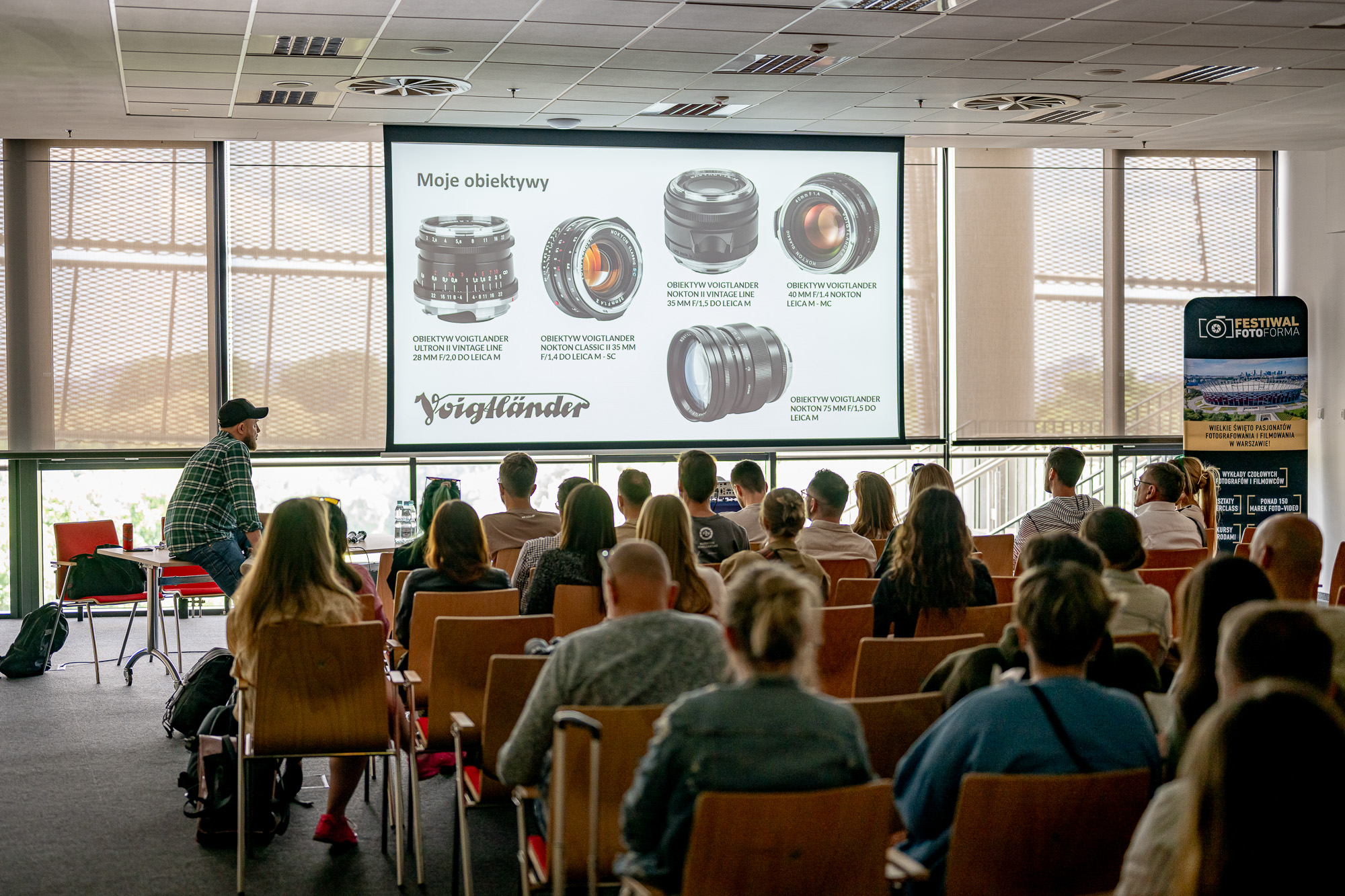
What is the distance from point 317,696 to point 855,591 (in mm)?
2232

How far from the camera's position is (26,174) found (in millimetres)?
9422

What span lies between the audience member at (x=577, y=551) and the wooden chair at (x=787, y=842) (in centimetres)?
231

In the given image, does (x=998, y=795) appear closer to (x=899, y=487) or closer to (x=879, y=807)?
(x=879, y=807)

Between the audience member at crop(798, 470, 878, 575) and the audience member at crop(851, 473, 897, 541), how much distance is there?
0.50m

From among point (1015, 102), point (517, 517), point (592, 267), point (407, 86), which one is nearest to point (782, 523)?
point (517, 517)

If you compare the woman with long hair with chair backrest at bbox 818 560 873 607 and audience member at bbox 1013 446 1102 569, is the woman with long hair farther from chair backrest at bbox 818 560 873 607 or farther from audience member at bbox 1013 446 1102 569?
audience member at bbox 1013 446 1102 569

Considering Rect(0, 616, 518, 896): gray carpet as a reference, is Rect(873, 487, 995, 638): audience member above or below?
above

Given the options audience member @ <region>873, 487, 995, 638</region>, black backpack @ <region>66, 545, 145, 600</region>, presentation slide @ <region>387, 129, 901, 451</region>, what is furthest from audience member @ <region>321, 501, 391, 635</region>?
presentation slide @ <region>387, 129, 901, 451</region>

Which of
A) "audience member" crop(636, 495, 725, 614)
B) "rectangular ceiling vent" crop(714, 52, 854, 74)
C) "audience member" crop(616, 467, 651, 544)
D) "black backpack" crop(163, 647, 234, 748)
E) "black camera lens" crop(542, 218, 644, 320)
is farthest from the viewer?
"black camera lens" crop(542, 218, 644, 320)

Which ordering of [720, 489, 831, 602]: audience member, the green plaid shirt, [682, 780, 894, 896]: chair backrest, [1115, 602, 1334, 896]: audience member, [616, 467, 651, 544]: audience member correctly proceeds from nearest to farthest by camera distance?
1. [1115, 602, 1334, 896]: audience member
2. [682, 780, 894, 896]: chair backrest
3. [720, 489, 831, 602]: audience member
4. [616, 467, 651, 544]: audience member
5. the green plaid shirt

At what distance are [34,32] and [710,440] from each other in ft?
18.2

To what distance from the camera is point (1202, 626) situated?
2.60 metres

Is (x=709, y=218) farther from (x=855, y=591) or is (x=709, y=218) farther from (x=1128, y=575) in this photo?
(x=1128, y=575)

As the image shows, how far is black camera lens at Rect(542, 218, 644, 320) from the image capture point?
31.3 ft
